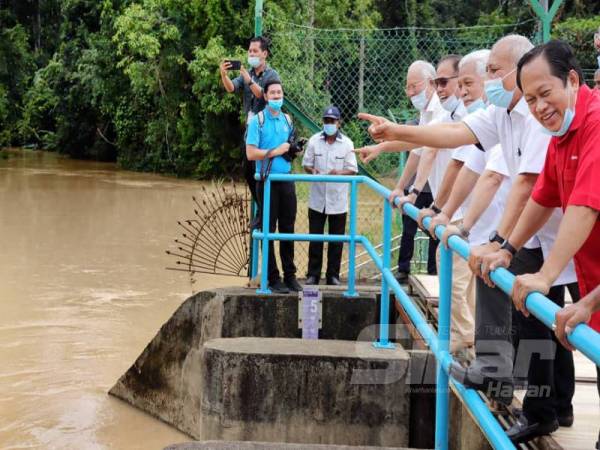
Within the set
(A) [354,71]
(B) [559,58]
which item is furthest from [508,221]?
(A) [354,71]

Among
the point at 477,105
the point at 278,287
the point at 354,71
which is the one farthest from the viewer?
the point at 354,71

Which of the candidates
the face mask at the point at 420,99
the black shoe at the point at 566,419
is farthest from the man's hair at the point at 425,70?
the black shoe at the point at 566,419

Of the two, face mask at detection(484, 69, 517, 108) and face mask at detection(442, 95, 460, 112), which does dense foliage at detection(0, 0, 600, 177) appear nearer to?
face mask at detection(442, 95, 460, 112)

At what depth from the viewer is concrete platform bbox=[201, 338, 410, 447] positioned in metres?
4.43

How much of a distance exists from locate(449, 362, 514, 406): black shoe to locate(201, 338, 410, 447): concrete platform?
117cm

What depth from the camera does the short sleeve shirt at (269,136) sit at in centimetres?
645

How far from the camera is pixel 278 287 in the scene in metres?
6.34

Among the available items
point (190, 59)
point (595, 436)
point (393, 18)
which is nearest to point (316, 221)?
point (595, 436)

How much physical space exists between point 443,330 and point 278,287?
3.38m

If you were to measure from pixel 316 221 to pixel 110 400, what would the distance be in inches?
89.0

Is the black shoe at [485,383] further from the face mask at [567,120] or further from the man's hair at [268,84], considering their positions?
the man's hair at [268,84]

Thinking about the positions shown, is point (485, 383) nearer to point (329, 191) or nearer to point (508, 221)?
point (508, 221)

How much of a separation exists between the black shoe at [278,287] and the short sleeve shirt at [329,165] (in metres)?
0.93

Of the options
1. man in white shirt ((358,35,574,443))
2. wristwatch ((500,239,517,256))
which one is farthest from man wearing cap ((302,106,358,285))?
wristwatch ((500,239,517,256))
